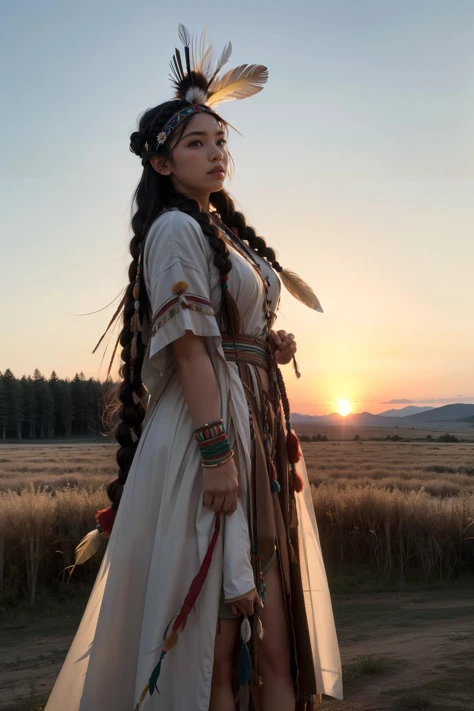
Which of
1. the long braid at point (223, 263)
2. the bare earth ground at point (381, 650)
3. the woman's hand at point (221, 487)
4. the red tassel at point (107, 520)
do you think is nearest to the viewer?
the woman's hand at point (221, 487)

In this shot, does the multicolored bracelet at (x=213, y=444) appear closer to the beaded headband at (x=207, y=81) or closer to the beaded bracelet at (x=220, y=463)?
the beaded bracelet at (x=220, y=463)

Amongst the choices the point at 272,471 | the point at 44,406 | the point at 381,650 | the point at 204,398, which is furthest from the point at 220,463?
the point at 44,406

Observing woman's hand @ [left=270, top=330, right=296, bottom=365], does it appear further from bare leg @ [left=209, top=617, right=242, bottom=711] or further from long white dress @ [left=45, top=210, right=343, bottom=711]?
bare leg @ [left=209, top=617, right=242, bottom=711]

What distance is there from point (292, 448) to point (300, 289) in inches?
32.6

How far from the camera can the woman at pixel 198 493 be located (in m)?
2.19

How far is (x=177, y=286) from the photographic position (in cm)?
233

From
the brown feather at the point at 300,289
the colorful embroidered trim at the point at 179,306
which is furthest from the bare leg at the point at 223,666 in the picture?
the brown feather at the point at 300,289

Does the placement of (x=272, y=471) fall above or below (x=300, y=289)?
below

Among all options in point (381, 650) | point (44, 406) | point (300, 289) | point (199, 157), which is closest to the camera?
point (199, 157)

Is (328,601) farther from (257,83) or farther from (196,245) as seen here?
(257,83)

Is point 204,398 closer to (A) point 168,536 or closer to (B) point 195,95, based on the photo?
(A) point 168,536

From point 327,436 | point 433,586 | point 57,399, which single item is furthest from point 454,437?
point 433,586

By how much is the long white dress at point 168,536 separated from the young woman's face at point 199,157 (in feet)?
0.87

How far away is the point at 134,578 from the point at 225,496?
1.43 feet
